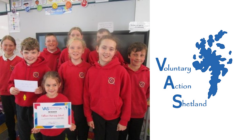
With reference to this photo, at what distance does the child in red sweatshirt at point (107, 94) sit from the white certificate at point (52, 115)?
0.56 feet

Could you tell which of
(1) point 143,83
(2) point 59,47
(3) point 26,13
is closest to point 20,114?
(2) point 59,47

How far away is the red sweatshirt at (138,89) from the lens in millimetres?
1353

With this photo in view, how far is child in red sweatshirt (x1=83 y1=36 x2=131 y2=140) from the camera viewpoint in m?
1.18

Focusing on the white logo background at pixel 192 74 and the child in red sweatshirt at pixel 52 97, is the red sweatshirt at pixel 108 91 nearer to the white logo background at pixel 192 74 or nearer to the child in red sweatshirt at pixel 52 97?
the child in red sweatshirt at pixel 52 97

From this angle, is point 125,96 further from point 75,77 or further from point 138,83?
point 75,77

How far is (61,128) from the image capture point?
4.01 feet

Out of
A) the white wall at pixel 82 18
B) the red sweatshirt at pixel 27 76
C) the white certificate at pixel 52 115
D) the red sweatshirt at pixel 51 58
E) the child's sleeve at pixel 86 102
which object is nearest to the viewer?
the white certificate at pixel 52 115

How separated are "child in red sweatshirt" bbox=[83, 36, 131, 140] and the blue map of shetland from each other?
0.66 meters

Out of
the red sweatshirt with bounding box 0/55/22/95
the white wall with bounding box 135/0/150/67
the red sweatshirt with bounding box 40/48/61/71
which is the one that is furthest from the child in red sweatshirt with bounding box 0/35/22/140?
the white wall with bounding box 135/0/150/67

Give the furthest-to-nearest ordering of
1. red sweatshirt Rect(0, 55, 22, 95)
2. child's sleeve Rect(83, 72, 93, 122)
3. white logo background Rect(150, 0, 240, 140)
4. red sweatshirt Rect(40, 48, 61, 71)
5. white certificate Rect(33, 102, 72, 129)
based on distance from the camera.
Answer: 1. red sweatshirt Rect(40, 48, 61, 71)
2. red sweatshirt Rect(0, 55, 22, 95)
3. child's sleeve Rect(83, 72, 93, 122)
4. white certificate Rect(33, 102, 72, 129)
5. white logo background Rect(150, 0, 240, 140)

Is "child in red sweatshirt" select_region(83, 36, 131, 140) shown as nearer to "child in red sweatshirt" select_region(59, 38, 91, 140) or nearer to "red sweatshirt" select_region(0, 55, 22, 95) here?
"child in red sweatshirt" select_region(59, 38, 91, 140)

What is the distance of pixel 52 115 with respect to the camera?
3.75 ft

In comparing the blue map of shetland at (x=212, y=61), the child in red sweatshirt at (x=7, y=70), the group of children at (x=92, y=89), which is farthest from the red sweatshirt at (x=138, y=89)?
the child in red sweatshirt at (x=7, y=70)

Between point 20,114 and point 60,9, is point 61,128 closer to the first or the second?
point 20,114
